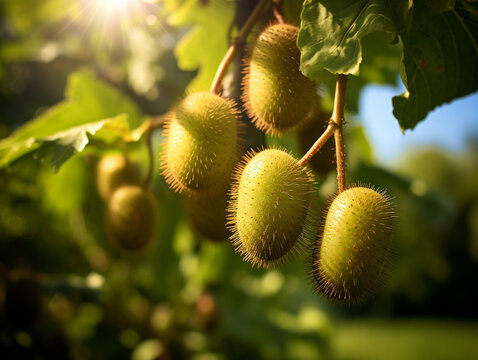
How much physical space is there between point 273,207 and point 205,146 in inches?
12.0

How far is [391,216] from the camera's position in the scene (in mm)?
1097

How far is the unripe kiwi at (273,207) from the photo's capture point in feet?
3.46

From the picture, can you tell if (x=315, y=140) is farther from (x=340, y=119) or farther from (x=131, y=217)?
(x=131, y=217)

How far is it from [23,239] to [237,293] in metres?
1.89

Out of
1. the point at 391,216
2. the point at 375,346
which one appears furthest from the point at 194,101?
the point at 375,346

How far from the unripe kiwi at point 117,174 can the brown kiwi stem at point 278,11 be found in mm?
974

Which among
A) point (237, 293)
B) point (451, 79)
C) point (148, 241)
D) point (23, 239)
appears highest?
point (451, 79)

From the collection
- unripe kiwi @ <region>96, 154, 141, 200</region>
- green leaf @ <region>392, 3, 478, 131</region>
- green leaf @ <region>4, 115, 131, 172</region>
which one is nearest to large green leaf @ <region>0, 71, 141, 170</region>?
green leaf @ <region>4, 115, 131, 172</region>

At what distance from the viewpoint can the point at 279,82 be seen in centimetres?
120

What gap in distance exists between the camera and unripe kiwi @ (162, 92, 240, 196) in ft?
4.01

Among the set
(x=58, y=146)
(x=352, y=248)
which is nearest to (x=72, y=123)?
(x=58, y=146)

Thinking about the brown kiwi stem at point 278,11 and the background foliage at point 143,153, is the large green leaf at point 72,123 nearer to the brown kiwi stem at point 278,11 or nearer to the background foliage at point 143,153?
the background foliage at point 143,153

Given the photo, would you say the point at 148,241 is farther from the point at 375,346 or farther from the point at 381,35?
the point at 375,346

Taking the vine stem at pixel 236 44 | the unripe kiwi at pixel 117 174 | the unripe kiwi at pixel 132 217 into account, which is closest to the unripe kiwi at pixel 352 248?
the vine stem at pixel 236 44
